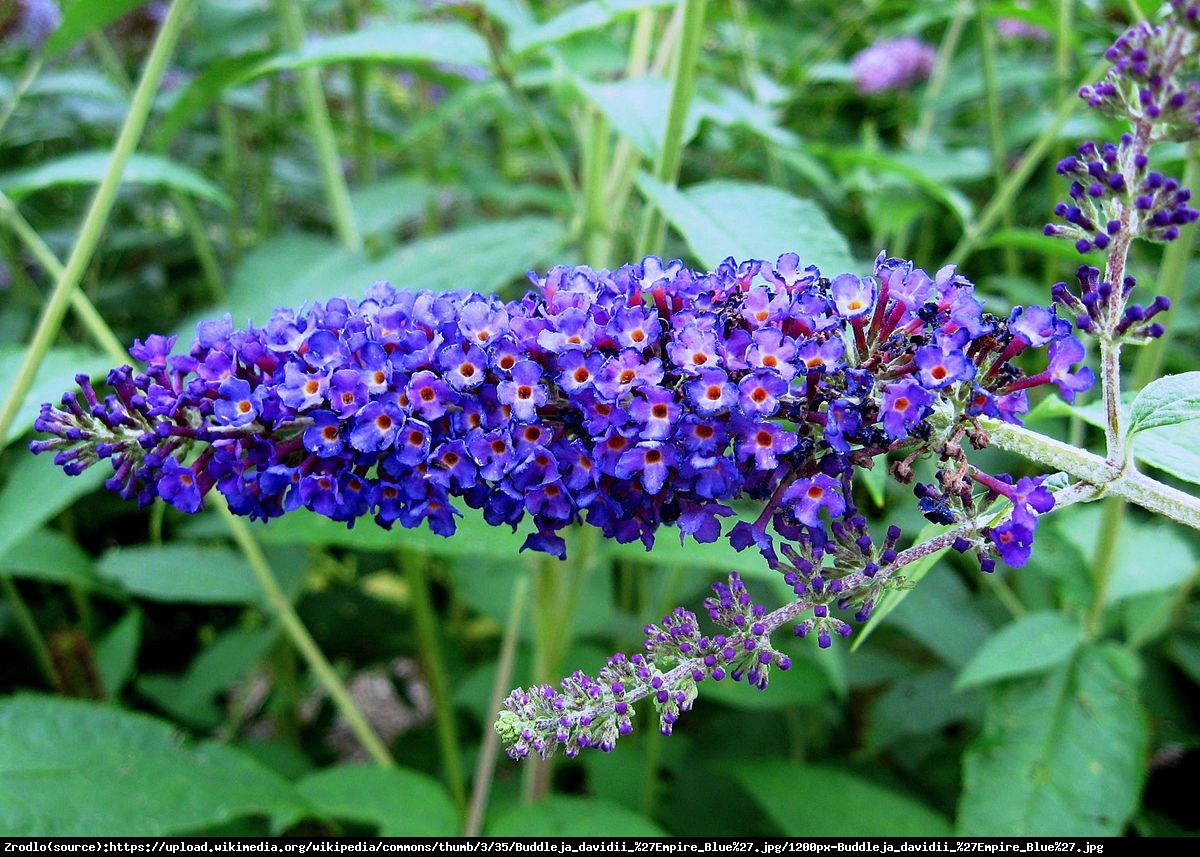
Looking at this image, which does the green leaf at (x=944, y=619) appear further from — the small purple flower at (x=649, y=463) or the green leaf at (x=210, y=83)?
the green leaf at (x=210, y=83)

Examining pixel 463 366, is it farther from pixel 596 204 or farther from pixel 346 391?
pixel 596 204

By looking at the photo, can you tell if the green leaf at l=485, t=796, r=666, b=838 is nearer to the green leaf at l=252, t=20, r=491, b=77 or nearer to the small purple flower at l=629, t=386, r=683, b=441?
the small purple flower at l=629, t=386, r=683, b=441

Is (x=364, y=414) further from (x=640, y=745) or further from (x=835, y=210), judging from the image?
(x=835, y=210)

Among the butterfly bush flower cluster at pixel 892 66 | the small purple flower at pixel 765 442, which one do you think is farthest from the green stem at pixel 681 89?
the butterfly bush flower cluster at pixel 892 66

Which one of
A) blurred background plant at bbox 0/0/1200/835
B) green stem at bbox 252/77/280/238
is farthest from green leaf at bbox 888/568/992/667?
green stem at bbox 252/77/280/238

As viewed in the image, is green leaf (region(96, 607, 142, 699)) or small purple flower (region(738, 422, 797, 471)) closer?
small purple flower (region(738, 422, 797, 471))

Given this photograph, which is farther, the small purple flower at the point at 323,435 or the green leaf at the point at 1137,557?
the green leaf at the point at 1137,557
